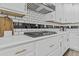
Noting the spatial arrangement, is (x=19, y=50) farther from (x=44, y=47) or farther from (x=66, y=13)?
(x=66, y=13)

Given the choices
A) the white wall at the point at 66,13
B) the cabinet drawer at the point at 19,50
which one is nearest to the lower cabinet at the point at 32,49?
the cabinet drawer at the point at 19,50

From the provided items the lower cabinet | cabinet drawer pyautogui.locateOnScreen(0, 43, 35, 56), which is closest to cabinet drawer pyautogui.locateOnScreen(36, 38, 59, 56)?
the lower cabinet

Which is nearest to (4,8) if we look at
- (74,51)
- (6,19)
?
(6,19)

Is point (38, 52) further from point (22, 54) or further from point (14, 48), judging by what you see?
point (14, 48)

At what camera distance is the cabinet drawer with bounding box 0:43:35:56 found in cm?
81

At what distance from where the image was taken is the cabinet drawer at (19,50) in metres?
0.81

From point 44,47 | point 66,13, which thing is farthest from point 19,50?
point 66,13

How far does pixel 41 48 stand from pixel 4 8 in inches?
23.0

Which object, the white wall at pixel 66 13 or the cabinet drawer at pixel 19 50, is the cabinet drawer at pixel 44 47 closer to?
the cabinet drawer at pixel 19 50

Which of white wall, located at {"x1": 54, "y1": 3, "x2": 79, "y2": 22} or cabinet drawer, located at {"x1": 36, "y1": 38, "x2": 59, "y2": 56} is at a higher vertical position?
white wall, located at {"x1": 54, "y1": 3, "x2": 79, "y2": 22}

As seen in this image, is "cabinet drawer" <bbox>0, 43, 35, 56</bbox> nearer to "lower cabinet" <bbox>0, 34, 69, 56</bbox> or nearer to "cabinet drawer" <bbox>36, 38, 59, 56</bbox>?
"lower cabinet" <bbox>0, 34, 69, 56</bbox>

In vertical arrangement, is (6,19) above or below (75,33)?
above

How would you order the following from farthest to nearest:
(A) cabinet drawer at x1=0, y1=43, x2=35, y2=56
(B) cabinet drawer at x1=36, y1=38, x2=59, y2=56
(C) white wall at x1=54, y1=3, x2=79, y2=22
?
(C) white wall at x1=54, y1=3, x2=79, y2=22 → (B) cabinet drawer at x1=36, y1=38, x2=59, y2=56 → (A) cabinet drawer at x1=0, y1=43, x2=35, y2=56

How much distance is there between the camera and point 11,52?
2.81 ft
